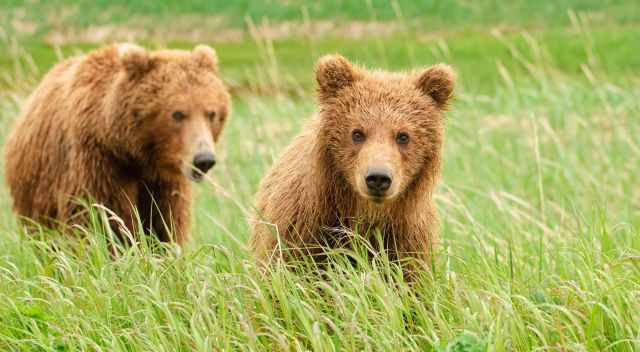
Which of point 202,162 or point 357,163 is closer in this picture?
point 357,163

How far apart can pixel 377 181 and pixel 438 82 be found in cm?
62

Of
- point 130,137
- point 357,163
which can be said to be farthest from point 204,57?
point 357,163

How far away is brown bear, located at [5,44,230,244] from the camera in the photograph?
237 inches

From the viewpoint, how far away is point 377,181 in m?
4.19

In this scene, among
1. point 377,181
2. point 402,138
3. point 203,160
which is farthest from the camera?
point 203,160

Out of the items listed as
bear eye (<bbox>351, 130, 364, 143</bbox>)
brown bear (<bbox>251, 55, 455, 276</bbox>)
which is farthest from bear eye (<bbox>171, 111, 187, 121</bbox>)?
bear eye (<bbox>351, 130, 364, 143</bbox>)

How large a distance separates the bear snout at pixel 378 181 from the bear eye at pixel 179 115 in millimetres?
2102

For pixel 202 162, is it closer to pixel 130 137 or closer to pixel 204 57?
pixel 130 137

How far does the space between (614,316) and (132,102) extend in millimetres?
3200

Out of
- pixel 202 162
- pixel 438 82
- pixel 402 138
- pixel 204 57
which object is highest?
pixel 204 57

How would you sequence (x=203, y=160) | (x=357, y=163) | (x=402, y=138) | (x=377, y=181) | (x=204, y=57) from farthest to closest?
(x=204, y=57)
(x=203, y=160)
(x=402, y=138)
(x=357, y=163)
(x=377, y=181)

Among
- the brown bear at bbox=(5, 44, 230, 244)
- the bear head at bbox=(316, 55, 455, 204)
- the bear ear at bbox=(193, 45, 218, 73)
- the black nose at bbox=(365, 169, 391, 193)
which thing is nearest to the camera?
the black nose at bbox=(365, 169, 391, 193)

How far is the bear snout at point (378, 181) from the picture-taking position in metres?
4.17

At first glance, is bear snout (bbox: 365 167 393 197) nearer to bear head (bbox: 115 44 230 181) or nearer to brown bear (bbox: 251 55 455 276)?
brown bear (bbox: 251 55 455 276)
